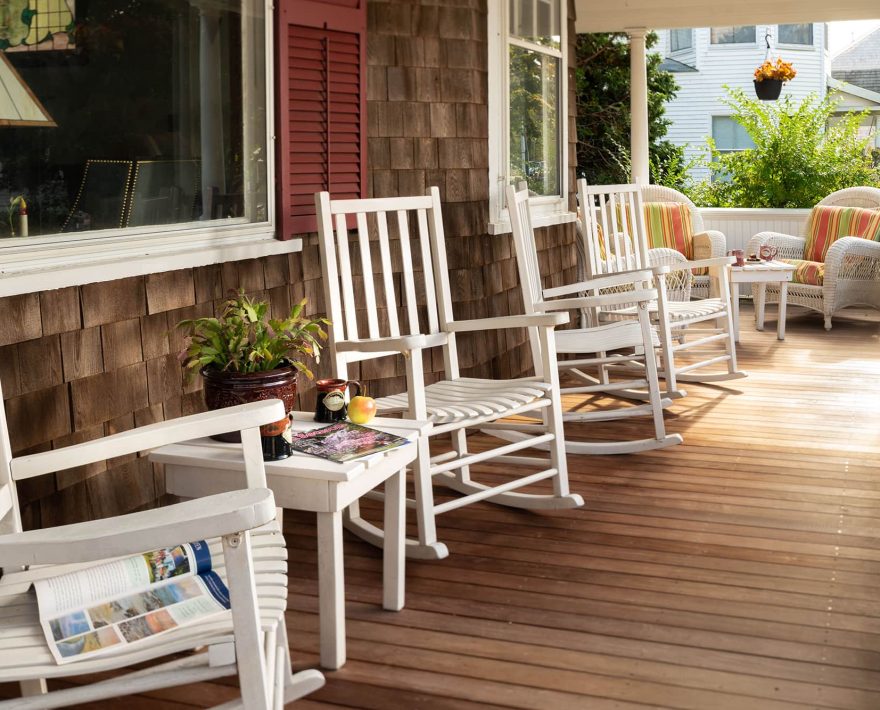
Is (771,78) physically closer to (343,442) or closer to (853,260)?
(853,260)

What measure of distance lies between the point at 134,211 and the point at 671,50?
14402mm

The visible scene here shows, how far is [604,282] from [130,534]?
3.33 metres

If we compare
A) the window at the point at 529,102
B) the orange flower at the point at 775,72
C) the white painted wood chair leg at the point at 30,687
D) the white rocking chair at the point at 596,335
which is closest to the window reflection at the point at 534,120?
the window at the point at 529,102

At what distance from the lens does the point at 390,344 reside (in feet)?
9.58

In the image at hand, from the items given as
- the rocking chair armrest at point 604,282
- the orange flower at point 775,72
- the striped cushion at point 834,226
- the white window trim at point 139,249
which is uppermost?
the orange flower at point 775,72

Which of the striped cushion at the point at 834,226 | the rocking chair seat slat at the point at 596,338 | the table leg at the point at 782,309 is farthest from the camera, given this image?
the striped cushion at the point at 834,226

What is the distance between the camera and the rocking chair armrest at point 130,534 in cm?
139

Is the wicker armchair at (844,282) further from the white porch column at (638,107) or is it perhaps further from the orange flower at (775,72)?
the orange flower at (775,72)

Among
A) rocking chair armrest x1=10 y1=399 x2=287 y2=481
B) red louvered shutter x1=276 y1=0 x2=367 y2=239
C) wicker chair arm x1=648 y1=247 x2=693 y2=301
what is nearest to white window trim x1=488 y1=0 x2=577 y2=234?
red louvered shutter x1=276 y1=0 x2=367 y2=239

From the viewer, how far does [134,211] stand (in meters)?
2.91

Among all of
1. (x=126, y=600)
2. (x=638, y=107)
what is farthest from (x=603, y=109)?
(x=126, y=600)

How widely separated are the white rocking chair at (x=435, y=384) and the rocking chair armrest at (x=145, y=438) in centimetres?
88

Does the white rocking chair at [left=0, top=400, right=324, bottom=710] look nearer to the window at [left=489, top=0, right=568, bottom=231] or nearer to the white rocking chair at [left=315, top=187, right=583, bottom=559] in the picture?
the white rocking chair at [left=315, top=187, right=583, bottom=559]

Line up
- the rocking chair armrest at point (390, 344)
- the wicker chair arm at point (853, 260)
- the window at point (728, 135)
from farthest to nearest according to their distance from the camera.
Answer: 1. the window at point (728, 135)
2. the wicker chair arm at point (853, 260)
3. the rocking chair armrest at point (390, 344)
